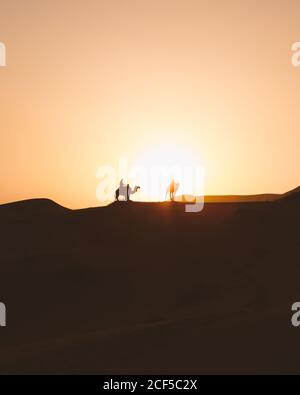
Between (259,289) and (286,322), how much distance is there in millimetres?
4921

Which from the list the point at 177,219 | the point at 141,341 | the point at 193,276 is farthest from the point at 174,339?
the point at 177,219

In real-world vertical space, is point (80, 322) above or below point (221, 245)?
below

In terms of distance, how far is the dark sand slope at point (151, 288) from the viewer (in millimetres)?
18734

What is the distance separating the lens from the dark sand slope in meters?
18.7

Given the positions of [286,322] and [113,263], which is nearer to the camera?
[286,322]

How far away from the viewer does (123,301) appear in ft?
82.6

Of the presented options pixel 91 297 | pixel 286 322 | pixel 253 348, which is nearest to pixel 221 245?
pixel 91 297

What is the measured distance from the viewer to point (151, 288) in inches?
1033

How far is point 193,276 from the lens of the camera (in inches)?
1071
